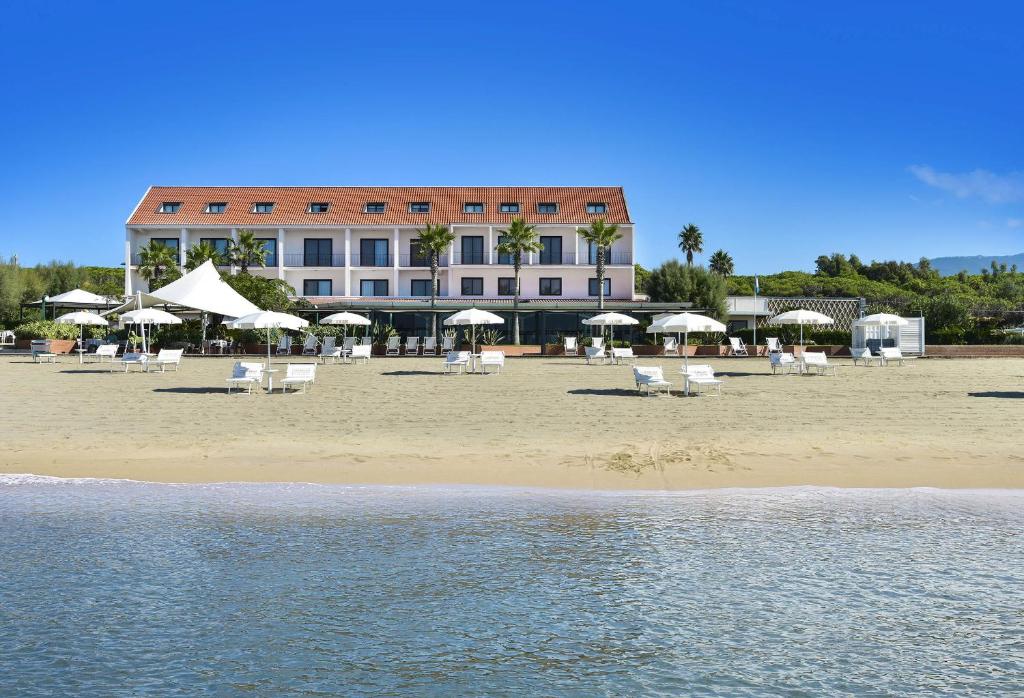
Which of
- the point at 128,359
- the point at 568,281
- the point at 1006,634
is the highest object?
the point at 568,281

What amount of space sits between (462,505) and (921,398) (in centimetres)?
1220

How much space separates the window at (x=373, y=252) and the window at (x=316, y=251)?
206 cm

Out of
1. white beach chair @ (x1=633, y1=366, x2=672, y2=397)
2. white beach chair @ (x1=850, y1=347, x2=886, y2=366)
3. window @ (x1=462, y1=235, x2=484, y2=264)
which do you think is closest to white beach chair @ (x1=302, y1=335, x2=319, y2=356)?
window @ (x1=462, y1=235, x2=484, y2=264)

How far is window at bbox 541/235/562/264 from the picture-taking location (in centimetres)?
5375

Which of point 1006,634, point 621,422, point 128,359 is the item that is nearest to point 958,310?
point 621,422

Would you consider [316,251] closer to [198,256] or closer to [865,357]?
[198,256]

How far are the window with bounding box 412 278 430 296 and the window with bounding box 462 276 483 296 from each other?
7.78ft

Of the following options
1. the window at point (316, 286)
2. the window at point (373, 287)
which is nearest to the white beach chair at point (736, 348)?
the window at point (373, 287)

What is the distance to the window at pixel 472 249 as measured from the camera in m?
54.0

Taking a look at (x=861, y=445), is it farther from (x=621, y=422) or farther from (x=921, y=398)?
(x=921, y=398)

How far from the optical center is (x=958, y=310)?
3862 cm

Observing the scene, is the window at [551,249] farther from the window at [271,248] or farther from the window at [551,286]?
the window at [271,248]

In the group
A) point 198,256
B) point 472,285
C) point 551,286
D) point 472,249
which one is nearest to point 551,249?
point 551,286

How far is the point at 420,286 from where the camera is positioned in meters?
54.2
